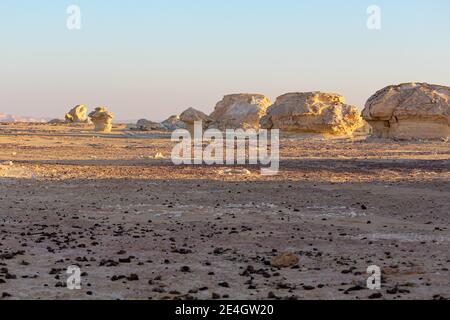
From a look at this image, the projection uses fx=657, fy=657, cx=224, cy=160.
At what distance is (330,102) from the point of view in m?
58.7

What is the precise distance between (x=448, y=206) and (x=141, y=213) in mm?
7410

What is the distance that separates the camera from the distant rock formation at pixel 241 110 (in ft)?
239

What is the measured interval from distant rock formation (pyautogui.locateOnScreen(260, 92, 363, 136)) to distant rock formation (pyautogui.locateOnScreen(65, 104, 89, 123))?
1814 inches

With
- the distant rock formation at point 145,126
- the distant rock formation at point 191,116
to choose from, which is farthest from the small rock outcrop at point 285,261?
the distant rock formation at point 145,126

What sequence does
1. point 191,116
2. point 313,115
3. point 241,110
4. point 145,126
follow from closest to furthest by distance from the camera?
point 313,115 → point 191,116 → point 241,110 → point 145,126

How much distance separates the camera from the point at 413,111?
4922 centimetres

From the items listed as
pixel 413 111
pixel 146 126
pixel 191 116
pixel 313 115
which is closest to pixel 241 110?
pixel 146 126

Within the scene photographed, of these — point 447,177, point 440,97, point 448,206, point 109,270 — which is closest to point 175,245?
point 109,270

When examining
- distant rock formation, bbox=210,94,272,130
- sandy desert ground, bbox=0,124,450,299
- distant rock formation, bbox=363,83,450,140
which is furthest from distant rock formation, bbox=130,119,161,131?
sandy desert ground, bbox=0,124,450,299

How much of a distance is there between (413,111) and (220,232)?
39730 mm

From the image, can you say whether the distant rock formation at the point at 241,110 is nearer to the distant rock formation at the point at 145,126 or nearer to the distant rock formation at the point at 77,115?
the distant rock formation at the point at 145,126

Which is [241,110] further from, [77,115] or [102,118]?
[77,115]

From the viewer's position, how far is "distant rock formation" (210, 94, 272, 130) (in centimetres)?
7283
